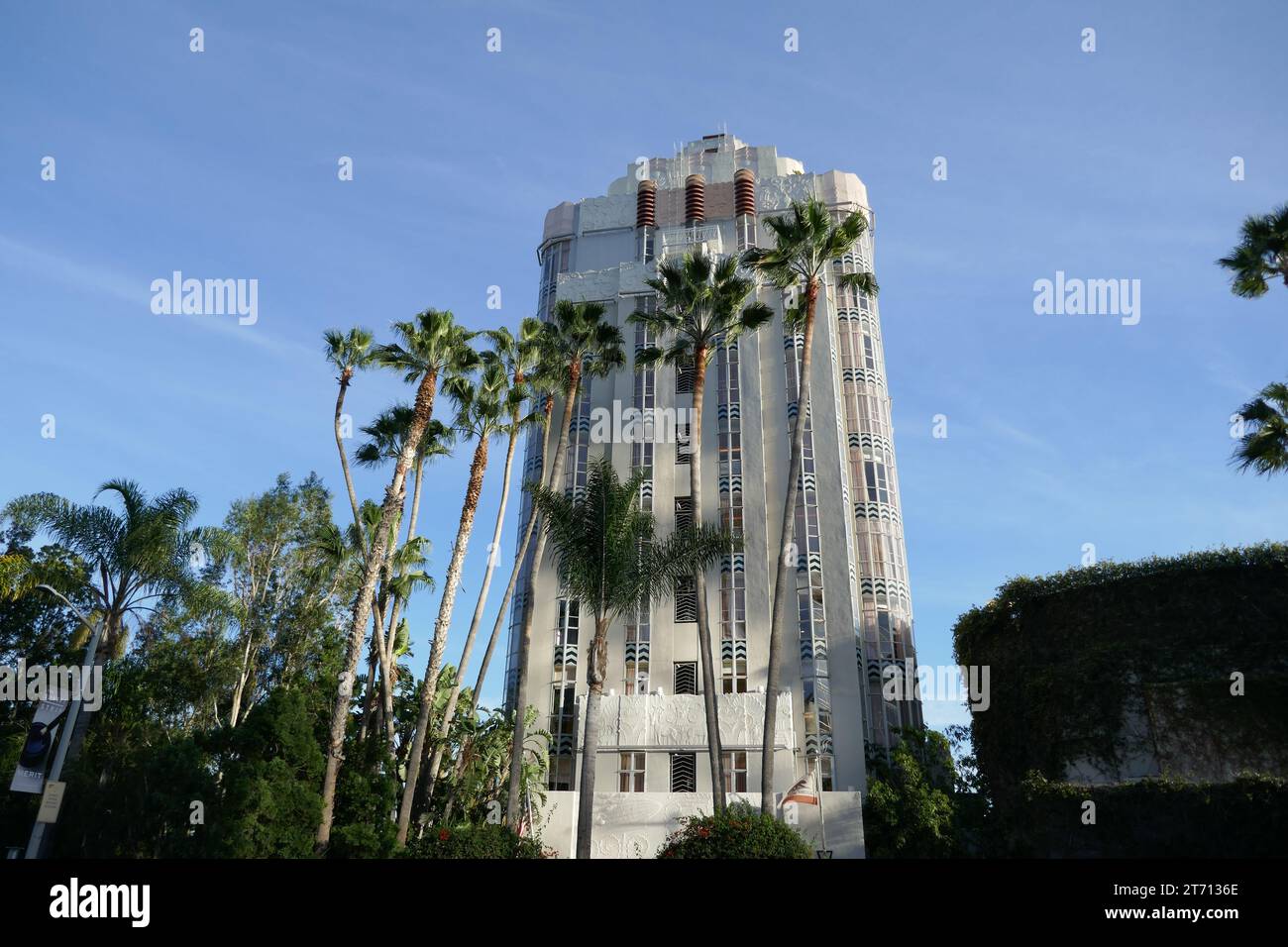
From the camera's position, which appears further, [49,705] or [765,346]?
[765,346]

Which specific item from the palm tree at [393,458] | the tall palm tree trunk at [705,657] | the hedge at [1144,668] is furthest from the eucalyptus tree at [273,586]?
the hedge at [1144,668]

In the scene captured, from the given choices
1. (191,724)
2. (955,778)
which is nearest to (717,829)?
(955,778)

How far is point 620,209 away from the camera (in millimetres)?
57438

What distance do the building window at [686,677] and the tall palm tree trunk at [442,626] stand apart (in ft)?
45.4

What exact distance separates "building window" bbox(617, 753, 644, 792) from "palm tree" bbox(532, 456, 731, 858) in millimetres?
9630

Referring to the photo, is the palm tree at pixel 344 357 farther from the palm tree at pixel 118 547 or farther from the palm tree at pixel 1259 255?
the palm tree at pixel 1259 255

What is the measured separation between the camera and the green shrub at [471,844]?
23.6 metres

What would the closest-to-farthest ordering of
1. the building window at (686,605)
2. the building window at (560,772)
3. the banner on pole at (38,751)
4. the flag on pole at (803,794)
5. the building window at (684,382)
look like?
1. the banner on pole at (38,751)
2. the flag on pole at (803,794)
3. the building window at (560,772)
4. the building window at (686,605)
5. the building window at (684,382)

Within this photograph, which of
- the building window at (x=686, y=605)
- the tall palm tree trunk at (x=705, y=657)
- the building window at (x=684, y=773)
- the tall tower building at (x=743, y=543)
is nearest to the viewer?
the tall palm tree trunk at (x=705, y=657)

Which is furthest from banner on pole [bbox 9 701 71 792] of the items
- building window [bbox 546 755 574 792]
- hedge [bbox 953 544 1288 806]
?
hedge [bbox 953 544 1288 806]

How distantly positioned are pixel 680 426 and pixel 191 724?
2818cm
